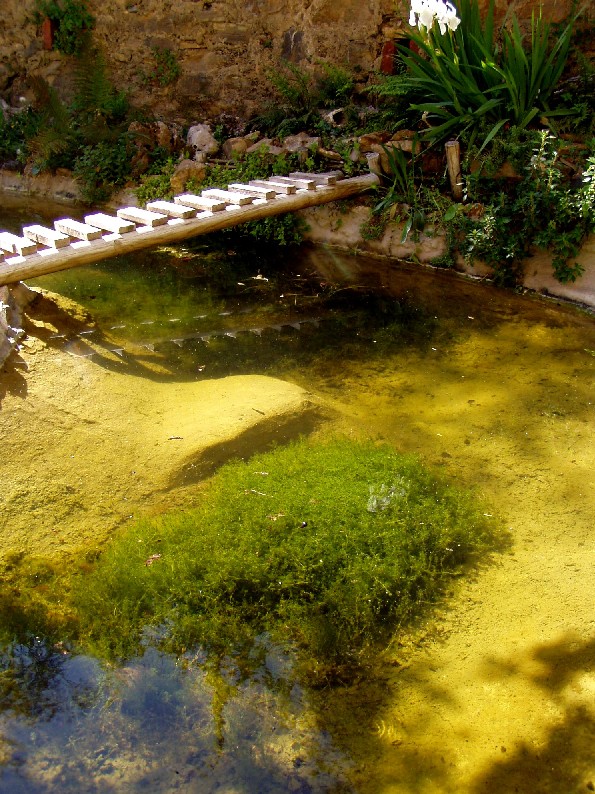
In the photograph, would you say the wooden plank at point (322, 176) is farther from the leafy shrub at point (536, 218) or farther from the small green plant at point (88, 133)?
the small green plant at point (88, 133)

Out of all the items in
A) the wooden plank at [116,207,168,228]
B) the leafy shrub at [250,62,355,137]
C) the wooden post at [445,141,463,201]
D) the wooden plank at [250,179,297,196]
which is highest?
the leafy shrub at [250,62,355,137]

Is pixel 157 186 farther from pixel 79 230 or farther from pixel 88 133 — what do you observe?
pixel 79 230

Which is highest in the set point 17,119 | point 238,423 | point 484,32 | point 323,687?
point 484,32

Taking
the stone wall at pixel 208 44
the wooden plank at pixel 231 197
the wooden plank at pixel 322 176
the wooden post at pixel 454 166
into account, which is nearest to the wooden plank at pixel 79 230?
the wooden plank at pixel 231 197

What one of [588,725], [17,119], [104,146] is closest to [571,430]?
[588,725]

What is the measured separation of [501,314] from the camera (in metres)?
5.84

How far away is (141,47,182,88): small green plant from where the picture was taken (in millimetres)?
8750

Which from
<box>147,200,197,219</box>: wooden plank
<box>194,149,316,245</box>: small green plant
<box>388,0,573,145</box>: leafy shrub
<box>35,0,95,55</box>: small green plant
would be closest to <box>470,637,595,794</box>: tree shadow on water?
<box>147,200,197,219</box>: wooden plank

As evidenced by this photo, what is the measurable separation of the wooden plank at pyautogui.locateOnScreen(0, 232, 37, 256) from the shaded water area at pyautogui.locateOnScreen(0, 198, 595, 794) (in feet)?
1.83

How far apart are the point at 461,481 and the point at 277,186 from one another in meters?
3.62

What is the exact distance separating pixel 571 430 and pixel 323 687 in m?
2.35

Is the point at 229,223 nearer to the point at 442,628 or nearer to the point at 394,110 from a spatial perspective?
the point at 394,110

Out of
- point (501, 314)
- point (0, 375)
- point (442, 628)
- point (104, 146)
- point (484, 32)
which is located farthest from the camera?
point (104, 146)

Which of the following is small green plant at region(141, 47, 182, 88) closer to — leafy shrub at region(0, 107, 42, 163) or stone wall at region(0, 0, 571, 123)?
stone wall at region(0, 0, 571, 123)
